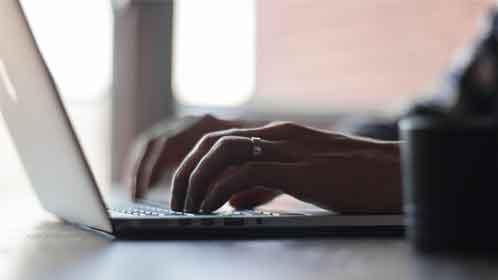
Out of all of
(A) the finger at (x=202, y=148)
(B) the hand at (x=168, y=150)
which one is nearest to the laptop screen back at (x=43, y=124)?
(A) the finger at (x=202, y=148)

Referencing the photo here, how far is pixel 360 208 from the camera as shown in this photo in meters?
0.87

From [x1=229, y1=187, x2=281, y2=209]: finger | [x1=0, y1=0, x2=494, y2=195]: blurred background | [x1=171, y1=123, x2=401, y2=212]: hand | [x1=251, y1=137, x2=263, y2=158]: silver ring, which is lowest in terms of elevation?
[x1=0, y1=0, x2=494, y2=195]: blurred background

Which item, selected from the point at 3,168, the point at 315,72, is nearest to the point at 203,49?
the point at 315,72

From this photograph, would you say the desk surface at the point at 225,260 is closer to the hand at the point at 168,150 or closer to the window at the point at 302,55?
the hand at the point at 168,150

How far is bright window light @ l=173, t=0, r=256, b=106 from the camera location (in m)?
2.89

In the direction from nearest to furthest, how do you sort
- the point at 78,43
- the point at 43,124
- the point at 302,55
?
1. the point at 43,124
2. the point at 78,43
3. the point at 302,55

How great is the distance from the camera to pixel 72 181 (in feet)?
2.41

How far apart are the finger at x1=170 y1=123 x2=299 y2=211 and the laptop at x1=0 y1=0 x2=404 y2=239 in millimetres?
34

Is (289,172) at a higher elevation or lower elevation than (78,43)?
higher

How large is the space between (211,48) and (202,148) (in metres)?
2.02

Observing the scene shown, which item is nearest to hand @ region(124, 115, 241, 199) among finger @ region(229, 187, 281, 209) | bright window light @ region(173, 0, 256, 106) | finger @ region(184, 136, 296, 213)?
finger @ region(229, 187, 281, 209)

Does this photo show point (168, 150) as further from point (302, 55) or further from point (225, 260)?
point (302, 55)

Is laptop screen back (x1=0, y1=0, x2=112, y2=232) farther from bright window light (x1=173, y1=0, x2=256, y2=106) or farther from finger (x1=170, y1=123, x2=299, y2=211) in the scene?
bright window light (x1=173, y1=0, x2=256, y2=106)

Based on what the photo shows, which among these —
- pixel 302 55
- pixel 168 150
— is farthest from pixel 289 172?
pixel 302 55
